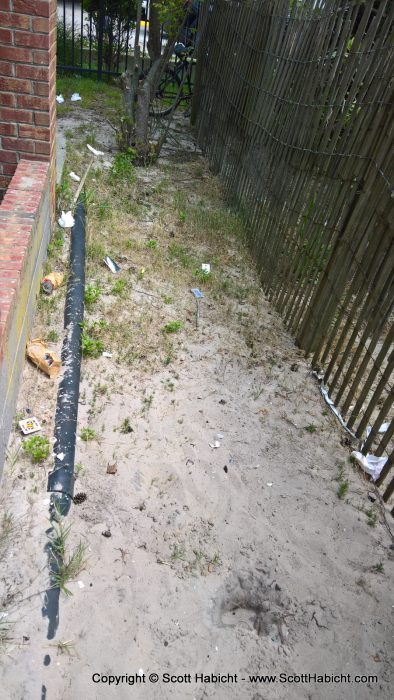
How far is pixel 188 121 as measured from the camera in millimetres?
9656

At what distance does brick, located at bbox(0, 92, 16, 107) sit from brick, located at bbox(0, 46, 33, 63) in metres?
0.23

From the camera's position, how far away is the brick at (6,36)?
354cm

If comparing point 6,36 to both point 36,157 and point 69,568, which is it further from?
point 69,568

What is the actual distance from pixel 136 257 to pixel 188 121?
5802 millimetres

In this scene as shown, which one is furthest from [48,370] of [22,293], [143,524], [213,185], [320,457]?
[213,185]

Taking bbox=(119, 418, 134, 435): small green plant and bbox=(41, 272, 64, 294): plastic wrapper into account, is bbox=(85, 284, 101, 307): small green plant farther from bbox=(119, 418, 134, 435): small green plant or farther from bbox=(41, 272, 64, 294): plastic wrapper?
bbox=(119, 418, 134, 435): small green plant

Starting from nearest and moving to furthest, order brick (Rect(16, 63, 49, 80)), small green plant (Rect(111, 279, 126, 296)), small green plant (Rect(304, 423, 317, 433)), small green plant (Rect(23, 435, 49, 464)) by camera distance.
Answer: small green plant (Rect(23, 435, 49, 464))
small green plant (Rect(304, 423, 317, 433))
brick (Rect(16, 63, 49, 80))
small green plant (Rect(111, 279, 126, 296))

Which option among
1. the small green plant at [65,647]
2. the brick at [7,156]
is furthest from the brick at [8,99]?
the small green plant at [65,647]

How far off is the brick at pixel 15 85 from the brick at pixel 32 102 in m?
0.05

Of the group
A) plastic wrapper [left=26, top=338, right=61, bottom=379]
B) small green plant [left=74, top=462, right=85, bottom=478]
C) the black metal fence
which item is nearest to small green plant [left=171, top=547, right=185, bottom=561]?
small green plant [left=74, top=462, right=85, bottom=478]

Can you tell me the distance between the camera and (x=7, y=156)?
13.3 ft

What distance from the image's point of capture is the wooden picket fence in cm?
315

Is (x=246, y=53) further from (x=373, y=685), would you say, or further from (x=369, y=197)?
(x=373, y=685)

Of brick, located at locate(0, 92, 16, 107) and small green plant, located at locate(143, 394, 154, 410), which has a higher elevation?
brick, located at locate(0, 92, 16, 107)
